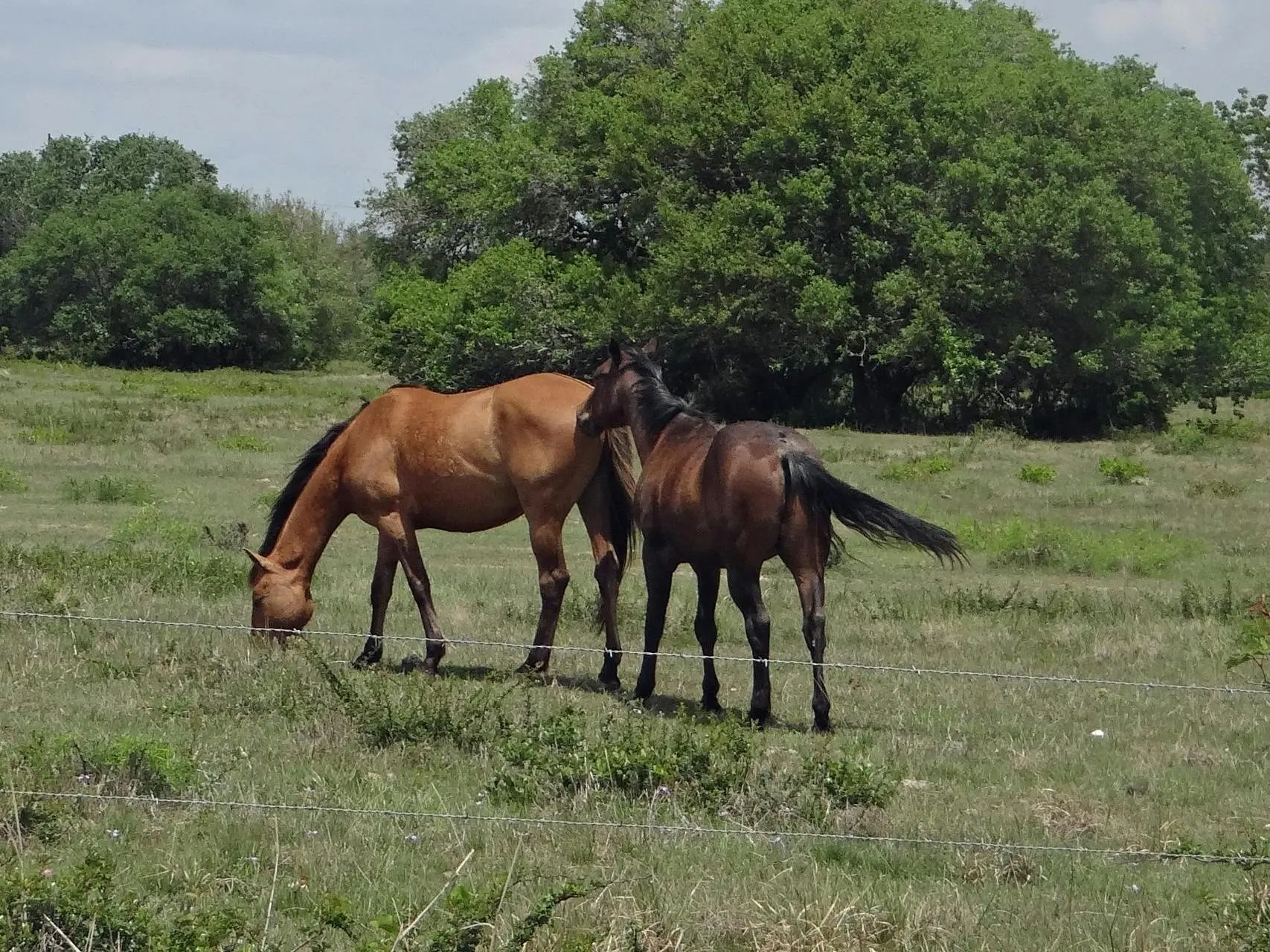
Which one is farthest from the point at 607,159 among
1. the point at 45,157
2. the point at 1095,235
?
the point at 45,157

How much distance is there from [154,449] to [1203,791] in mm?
23107

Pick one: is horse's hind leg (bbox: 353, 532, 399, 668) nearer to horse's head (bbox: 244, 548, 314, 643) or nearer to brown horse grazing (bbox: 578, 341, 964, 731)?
horse's head (bbox: 244, 548, 314, 643)

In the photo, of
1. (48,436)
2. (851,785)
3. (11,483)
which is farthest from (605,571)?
(48,436)

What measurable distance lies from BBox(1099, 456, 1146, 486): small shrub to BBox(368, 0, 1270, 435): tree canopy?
11.1 m

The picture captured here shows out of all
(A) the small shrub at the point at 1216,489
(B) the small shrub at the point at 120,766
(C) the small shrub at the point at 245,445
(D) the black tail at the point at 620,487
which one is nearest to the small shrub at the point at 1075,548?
(A) the small shrub at the point at 1216,489

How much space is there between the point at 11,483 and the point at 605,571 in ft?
46.3

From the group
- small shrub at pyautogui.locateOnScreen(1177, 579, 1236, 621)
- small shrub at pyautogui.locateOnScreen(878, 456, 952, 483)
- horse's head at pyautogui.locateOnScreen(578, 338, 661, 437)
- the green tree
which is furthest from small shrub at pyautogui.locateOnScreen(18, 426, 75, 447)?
the green tree

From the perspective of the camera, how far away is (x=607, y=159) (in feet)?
142

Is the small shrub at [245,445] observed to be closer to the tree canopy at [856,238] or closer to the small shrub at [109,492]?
the small shrub at [109,492]

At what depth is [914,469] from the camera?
85.5 feet

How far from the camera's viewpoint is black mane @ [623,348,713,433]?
9875 mm

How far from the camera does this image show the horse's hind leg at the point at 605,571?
10.2 m

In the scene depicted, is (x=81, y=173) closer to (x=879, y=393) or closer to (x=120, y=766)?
(x=879, y=393)

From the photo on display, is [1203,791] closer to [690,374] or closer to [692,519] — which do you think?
[692,519]
